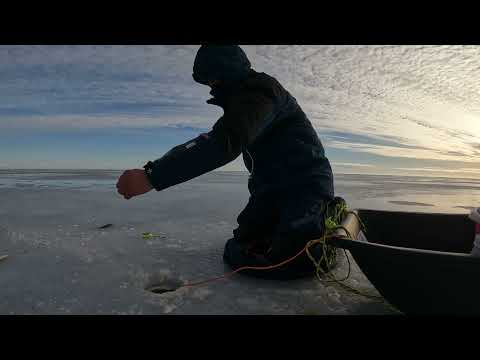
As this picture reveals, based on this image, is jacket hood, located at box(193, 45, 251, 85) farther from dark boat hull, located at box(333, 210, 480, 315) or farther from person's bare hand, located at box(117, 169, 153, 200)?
dark boat hull, located at box(333, 210, 480, 315)

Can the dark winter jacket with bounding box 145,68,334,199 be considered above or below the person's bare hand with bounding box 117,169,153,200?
above

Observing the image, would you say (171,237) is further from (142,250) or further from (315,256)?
(315,256)

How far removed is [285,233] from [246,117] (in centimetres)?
68

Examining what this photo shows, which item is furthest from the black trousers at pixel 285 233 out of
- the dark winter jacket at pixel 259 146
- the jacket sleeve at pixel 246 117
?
the jacket sleeve at pixel 246 117

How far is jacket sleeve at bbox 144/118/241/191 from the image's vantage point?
4.62 feet

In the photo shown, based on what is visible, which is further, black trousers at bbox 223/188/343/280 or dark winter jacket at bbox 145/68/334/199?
black trousers at bbox 223/188/343/280

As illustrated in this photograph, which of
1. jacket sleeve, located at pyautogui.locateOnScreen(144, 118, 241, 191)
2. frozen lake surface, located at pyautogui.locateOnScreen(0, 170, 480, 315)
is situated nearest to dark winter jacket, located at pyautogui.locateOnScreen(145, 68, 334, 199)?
jacket sleeve, located at pyautogui.locateOnScreen(144, 118, 241, 191)

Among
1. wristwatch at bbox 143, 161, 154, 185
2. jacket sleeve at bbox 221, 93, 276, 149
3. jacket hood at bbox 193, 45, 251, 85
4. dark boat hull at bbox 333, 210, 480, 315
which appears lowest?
dark boat hull at bbox 333, 210, 480, 315

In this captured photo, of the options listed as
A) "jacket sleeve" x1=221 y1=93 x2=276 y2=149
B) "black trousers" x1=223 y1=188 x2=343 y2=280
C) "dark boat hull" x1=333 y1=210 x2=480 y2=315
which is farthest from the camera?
"black trousers" x1=223 y1=188 x2=343 y2=280

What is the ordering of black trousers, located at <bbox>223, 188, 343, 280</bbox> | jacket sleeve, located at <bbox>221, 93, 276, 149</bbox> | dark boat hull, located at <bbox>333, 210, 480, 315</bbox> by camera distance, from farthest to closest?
black trousers, located at <bbox>223, 188, 343, 280</bbox> < jacket sleeve, located at <bbox>221, 93, 276, 149</bbox> < dark boat hull, located at <bbox>333, 210, 480, 315</bbox>

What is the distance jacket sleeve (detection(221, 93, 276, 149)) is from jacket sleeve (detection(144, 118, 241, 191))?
31mm

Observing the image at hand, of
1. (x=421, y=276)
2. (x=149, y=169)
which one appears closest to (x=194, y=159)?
(x=149, y=169)

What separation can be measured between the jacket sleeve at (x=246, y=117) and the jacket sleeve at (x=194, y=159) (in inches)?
1.2

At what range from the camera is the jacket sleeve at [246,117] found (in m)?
1.39
